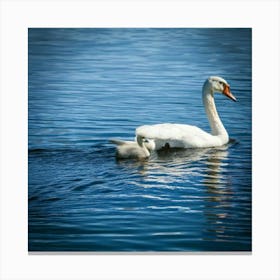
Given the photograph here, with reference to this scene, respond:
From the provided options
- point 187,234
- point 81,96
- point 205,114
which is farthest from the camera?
point 205,114

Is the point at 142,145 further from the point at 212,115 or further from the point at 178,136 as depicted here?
the point at 212,115

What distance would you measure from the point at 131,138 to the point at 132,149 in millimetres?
167

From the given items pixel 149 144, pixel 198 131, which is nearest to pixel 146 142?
pixel 149 144

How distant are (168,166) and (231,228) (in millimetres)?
1227

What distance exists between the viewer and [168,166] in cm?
1177

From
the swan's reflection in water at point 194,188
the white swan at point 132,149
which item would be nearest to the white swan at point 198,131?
the white swan at point 132,149

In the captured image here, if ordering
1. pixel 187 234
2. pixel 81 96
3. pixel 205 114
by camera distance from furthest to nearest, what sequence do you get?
pixel 205 114, pixel 81 96, pixel 187 234

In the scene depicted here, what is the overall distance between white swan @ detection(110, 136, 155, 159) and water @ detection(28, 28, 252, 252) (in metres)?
0.08

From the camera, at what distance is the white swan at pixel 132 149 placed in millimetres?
11750

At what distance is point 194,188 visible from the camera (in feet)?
36.8
